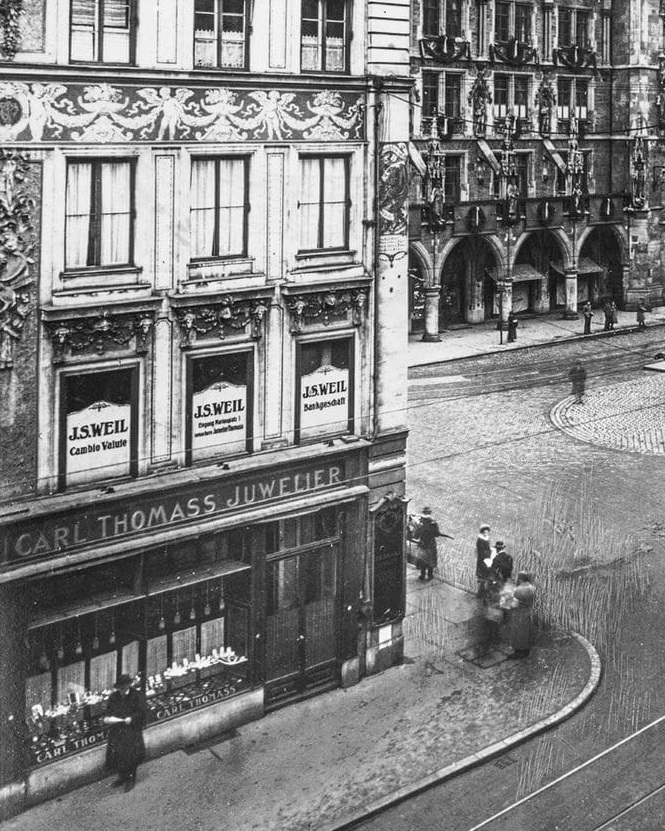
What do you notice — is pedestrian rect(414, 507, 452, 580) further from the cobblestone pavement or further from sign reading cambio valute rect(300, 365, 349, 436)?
the cobblestone pavement

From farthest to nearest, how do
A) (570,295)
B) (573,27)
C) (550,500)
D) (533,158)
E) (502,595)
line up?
(570,295)
(573,27)
(533,158)
(550,500)
(502,595)

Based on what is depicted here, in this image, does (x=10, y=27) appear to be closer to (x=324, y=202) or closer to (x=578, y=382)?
(x=324, y=202)

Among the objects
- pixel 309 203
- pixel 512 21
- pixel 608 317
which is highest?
pixel 512 21

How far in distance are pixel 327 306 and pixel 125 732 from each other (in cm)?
776

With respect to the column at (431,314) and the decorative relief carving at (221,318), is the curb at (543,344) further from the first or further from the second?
the decorative relief carving at (221,318)

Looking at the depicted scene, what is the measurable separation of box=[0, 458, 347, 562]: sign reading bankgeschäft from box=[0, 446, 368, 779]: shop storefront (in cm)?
2

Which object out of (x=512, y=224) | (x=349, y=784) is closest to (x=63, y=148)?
(x=349, y=784)

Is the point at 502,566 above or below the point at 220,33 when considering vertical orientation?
below

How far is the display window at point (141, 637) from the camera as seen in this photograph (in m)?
17.5

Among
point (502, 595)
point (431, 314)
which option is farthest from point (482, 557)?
point (431, 314)

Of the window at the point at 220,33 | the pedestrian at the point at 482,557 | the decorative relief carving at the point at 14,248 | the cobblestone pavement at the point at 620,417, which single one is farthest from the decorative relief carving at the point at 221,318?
the cobblestone pavement at the point at 620,417

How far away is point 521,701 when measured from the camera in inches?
807

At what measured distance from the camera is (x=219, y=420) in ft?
63.1

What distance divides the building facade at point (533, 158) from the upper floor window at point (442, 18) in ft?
0.15
